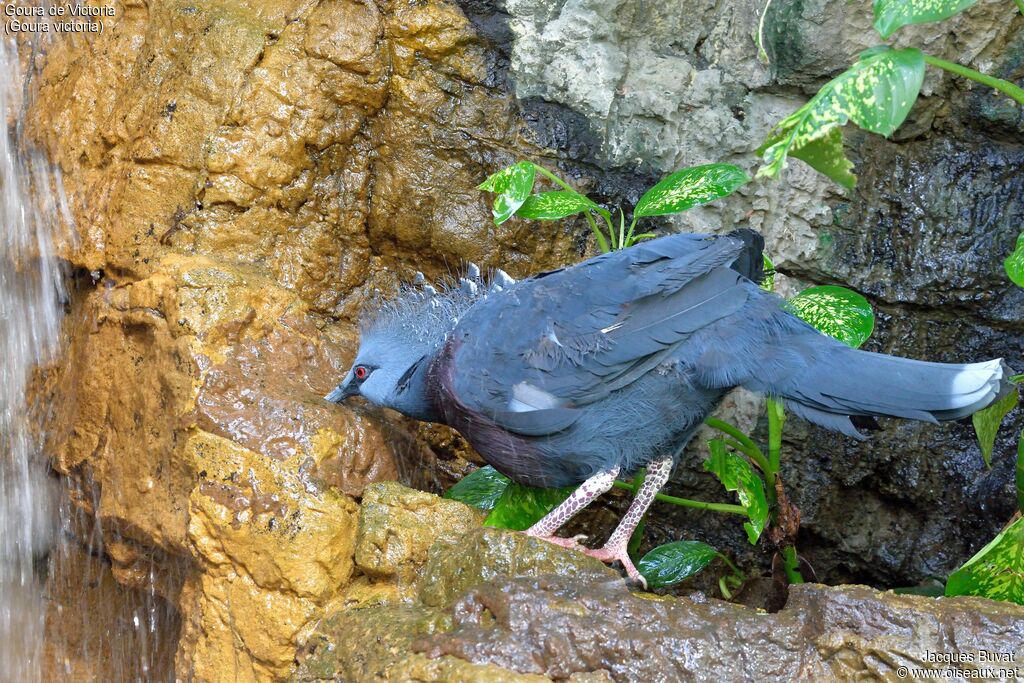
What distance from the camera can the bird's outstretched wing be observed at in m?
3.15

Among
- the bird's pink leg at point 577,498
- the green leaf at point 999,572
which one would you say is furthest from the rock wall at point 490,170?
the green leaf at point 999,572

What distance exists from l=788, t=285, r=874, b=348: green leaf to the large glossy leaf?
3.99 feet

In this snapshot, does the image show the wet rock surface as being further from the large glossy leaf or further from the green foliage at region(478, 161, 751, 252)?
the green foliage at region(478, 161, 751, 252)

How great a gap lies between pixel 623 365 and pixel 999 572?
1.24 meters

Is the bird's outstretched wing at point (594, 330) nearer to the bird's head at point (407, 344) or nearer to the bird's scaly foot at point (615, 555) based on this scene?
the bird's head at point (407, 344)

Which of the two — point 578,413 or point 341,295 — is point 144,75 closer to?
point 341,295

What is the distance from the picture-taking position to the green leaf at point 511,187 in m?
3.47

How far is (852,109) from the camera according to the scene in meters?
2.54

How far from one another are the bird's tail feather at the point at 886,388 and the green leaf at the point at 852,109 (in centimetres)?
70

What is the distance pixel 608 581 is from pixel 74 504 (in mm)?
2219

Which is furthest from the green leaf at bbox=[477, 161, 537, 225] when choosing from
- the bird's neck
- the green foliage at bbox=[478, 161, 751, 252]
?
the bird's neck

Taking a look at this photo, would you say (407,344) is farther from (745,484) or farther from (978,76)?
(978,76)

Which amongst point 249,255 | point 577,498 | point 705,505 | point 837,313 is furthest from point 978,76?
point 249,255

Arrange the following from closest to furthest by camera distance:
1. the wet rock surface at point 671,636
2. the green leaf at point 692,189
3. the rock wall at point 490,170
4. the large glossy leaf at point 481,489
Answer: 1. the wet rock surface at point 671,636
2. the green leaf at point 692,189
3. the large glossy leaf at point 481,489
4. the rock wall at point 490,170
